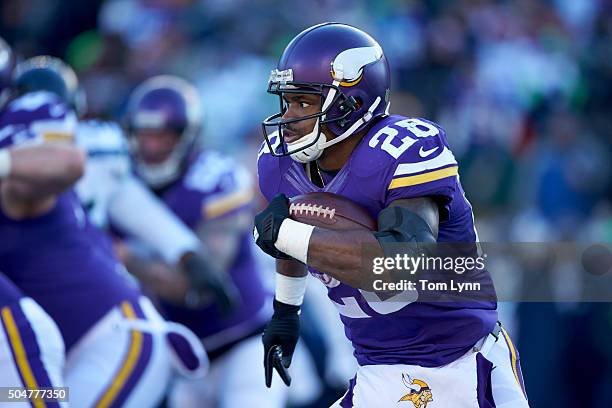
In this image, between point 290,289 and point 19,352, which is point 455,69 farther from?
point 19,352

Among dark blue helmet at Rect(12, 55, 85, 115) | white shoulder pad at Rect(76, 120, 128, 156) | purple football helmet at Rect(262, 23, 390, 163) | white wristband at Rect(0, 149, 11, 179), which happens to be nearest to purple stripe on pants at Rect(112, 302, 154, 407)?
white wristband at Rect(0, 149, 11, 179)

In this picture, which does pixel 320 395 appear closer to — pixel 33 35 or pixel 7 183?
pixel 7 183

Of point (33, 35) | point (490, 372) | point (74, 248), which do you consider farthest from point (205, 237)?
point (33, 35)

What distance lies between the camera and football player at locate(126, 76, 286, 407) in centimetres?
588

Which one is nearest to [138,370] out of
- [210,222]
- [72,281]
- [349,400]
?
[72,281]

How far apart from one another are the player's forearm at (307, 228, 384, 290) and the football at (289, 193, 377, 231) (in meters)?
0.04

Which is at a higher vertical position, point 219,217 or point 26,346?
point 26,346

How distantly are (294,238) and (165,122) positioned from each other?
3.30 meters

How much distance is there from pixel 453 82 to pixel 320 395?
12.9 feet

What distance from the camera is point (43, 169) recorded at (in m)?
4.27

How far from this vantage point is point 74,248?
4.71 m

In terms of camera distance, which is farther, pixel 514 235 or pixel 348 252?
pixel 514 235
